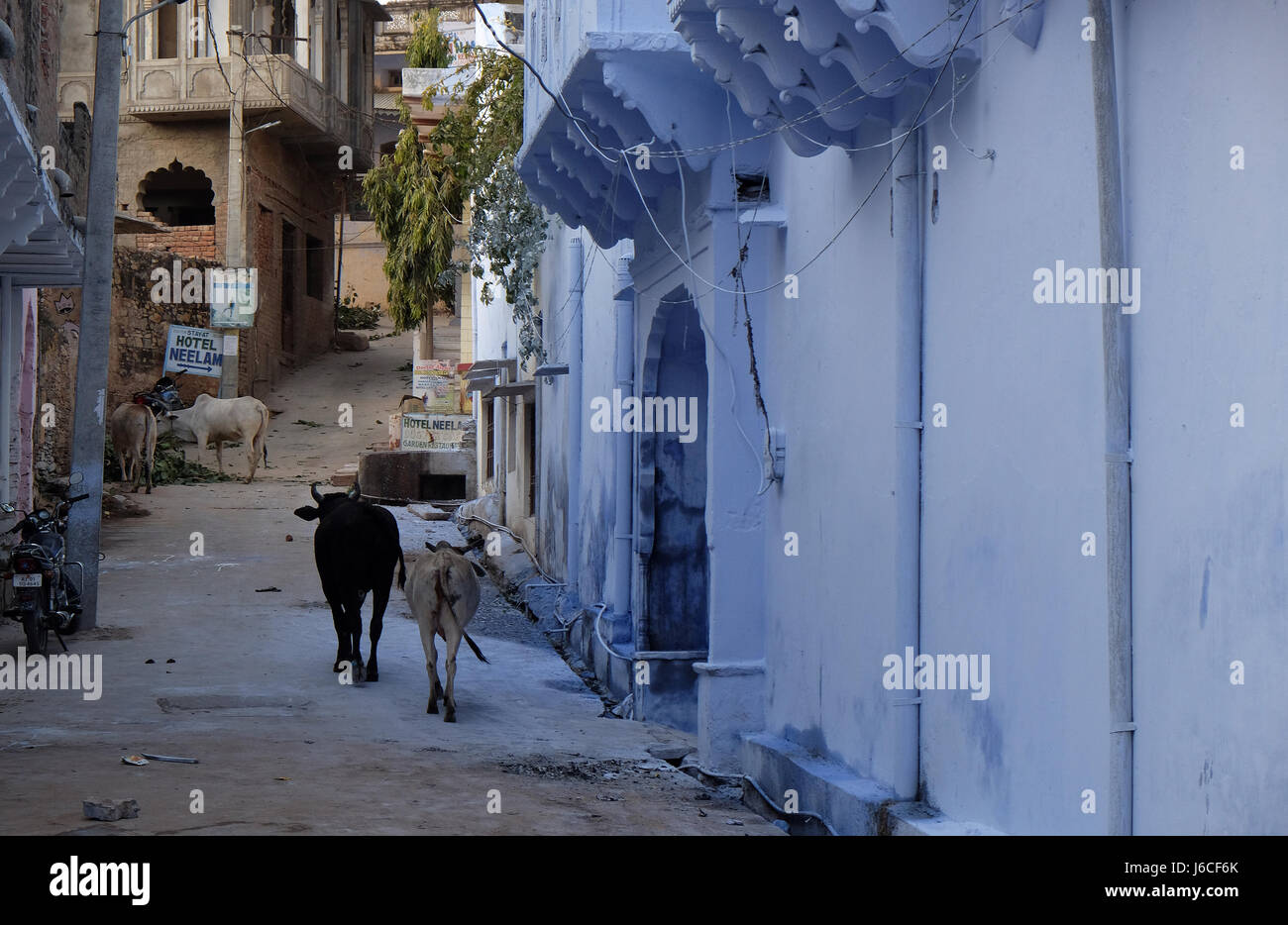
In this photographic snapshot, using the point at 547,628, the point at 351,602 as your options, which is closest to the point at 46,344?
the point at 547,628

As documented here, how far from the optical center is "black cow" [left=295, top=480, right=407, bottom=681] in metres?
10.1

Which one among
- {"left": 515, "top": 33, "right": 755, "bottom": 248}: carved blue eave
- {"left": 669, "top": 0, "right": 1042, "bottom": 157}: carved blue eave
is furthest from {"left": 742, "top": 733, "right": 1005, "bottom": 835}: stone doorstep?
{"left": 515, "top": 33, "right": 755, "bottom": 248}: carved blue eave

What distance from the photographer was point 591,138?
29.1ft

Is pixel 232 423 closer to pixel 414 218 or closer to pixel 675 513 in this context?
pixel 414 218

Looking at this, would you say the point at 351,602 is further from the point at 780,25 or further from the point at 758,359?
the point at 780,25

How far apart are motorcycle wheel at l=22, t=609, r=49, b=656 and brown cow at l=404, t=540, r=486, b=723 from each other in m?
2.86

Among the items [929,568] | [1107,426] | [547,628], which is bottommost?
[547,628]

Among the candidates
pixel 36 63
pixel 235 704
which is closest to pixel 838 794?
pixel 235 704

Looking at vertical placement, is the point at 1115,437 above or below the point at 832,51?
below

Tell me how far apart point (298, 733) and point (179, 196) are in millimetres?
28047

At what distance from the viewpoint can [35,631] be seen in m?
9.98

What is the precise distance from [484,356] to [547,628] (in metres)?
11.6

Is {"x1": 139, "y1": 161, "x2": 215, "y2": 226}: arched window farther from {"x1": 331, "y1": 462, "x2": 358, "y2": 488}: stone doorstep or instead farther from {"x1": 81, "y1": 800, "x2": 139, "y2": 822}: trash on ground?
{"x1": 81, "y1": 800, "x2": 139, "y2": 822}: trash on ground

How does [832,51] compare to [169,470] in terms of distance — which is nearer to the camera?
[832,51]
